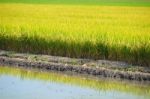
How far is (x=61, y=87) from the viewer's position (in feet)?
22.6

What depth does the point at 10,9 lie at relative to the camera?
43.4 ft

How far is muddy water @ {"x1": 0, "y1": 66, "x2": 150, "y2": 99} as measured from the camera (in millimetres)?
6324

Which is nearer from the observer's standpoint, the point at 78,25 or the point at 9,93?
the point at 9,93

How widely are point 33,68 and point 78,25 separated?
2.25 m

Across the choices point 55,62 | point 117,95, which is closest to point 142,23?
point 55,62

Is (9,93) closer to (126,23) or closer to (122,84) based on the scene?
(122,84)

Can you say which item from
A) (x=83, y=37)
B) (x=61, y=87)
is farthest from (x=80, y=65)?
(x=61, y=87)

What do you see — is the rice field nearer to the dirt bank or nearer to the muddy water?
the dirt bank

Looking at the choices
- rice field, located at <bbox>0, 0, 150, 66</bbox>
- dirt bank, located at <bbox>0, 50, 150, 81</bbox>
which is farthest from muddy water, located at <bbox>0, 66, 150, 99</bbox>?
rice field, located at <bbox>0, 0, 150, 66</bbox>

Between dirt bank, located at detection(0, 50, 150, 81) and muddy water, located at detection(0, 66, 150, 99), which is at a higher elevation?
dirt bank, located at detection(0, 50, 150, 81)

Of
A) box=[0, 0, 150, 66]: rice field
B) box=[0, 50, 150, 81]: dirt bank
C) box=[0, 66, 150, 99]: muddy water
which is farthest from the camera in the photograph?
box=[0, 0, 150, 66]: rice field

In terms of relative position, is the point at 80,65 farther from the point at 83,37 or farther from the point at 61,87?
the point at 61,87

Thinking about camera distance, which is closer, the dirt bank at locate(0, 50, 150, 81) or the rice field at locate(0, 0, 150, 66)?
the dirt bank at locate(0, 50, 150, 81)

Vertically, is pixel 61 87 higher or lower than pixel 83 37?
lower
